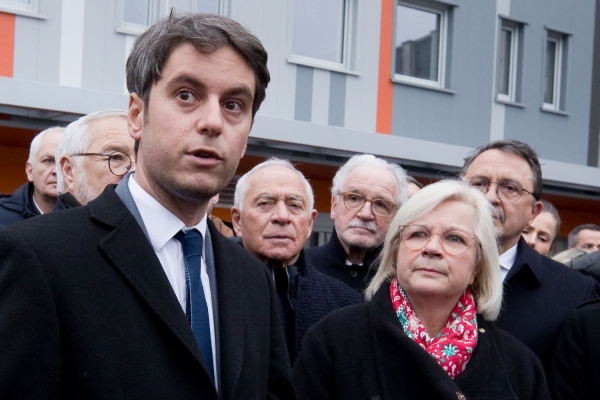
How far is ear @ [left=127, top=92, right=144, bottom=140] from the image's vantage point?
2.16 m

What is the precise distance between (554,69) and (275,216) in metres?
13.7

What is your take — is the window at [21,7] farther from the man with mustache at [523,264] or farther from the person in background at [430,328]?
the person in background at [430,328]

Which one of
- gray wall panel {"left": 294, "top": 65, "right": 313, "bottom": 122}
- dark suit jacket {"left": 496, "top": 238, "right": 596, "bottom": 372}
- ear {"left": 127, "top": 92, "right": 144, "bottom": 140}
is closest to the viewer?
ear {"left": 127, "top": 92, "right": 144, "bottom": 140}

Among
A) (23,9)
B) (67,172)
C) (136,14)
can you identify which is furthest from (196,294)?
(136,14)

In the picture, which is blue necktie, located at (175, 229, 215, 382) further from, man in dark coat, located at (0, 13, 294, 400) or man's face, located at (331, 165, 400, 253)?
man's face, located at (331, 165, 400, 253)

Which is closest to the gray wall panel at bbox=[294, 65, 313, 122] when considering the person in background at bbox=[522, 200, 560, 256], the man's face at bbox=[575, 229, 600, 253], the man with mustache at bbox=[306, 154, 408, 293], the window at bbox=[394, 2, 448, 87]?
the window at bbox=[394, 2, 448, 87]

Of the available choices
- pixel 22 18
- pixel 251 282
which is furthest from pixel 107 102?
pixel 251 282

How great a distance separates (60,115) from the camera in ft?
26.0

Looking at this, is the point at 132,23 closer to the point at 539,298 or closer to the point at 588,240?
the point at 588,240

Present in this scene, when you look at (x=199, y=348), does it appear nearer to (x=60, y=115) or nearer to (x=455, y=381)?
(x=455, y=381)

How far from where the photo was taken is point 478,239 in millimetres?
3594

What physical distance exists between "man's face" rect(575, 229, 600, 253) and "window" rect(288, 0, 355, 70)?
5176 millimetres

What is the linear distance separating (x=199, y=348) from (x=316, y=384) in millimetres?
1359

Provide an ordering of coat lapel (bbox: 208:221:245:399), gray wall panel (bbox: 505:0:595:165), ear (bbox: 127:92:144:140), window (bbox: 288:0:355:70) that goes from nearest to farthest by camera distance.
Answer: coat lapel (bbox: 208:221:245:399), ear (bbox: 127:92:144:140), window (bbox: 288:0:355:70), gray wall panel (bbox: 505:0:595:165)
